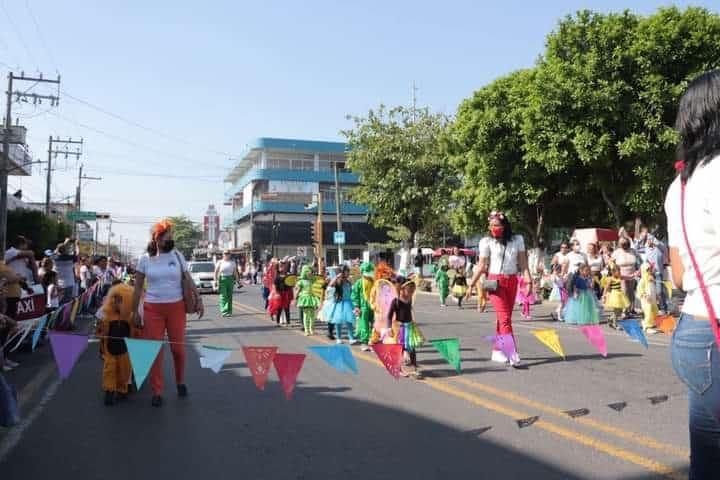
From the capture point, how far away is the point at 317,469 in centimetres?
448

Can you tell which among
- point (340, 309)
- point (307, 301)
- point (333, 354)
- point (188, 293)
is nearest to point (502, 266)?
point (333, 354)

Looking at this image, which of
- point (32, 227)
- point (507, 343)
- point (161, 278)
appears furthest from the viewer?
point (32, 227)

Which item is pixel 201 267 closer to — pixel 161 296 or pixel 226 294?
pixel 226 294

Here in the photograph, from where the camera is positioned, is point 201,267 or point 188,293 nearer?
point 188,293

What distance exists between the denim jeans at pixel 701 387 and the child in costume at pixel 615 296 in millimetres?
10951

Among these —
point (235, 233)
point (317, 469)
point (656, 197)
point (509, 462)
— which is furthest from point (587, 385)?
point (235, 233)

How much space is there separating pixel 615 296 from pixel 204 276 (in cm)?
2037

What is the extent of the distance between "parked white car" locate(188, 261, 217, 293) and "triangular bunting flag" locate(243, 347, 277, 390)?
2317 centimetres

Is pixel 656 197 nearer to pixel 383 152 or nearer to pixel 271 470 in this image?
pixel 383 152

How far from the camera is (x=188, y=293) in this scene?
6.84 m

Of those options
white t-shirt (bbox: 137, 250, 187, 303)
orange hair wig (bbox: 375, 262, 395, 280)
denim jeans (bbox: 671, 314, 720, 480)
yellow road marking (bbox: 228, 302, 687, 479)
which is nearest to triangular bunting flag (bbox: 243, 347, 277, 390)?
white t-shirt (bbox: 137, 250, 187, 303)

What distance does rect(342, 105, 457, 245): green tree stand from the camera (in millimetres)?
33375

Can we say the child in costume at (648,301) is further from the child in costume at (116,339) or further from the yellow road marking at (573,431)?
the child in costume at (116,339)

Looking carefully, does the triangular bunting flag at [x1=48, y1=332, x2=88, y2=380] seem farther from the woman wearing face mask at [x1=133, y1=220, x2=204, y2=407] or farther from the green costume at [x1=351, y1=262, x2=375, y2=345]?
the green costume at [x1=351, y1=262, x2=375, y2=345]
